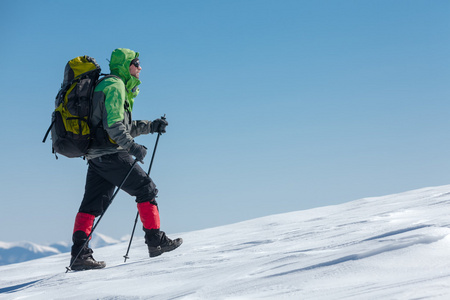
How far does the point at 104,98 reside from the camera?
4285 mm

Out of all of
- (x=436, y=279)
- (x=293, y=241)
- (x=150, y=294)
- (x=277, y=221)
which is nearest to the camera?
(x=436, y=279)

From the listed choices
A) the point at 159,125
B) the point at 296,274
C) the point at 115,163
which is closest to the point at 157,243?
the point at 115,163

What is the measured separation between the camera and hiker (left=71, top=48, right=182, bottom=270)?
4285 millimetres

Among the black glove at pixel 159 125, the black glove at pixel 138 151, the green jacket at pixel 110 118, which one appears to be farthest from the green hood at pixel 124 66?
the black glove at pixel 138 151

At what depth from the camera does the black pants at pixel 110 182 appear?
4.50 meters

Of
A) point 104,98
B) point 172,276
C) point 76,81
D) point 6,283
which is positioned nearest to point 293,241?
Answer: point 172,276

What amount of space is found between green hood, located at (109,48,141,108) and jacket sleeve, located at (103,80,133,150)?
1.40ft

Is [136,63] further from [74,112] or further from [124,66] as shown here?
[74,112]

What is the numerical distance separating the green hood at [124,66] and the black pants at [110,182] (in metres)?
0.65

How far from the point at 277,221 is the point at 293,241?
2.92 meters

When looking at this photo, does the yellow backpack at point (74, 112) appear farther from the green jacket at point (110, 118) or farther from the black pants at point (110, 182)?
the black pants at point (110, 182)

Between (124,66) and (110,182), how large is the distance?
3.97 ft

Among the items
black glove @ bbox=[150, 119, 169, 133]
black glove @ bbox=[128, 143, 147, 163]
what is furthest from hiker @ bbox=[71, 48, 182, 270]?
black glove @ bbox=[150, 119, 169, 133]

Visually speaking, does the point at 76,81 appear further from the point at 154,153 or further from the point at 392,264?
the point at 392,264
